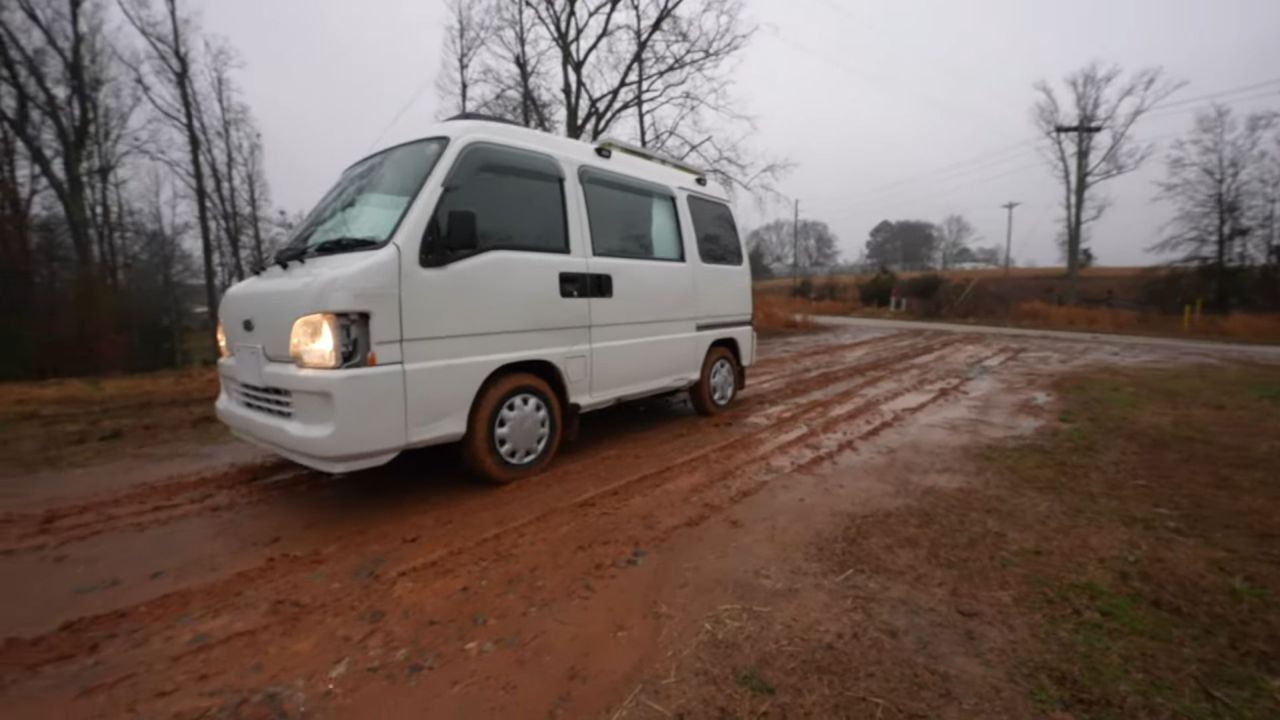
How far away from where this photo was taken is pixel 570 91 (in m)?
18.7

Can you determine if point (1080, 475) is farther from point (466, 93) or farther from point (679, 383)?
point (466, 93)

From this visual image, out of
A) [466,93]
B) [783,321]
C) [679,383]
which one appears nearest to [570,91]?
[466,93]

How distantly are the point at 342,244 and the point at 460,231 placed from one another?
2.34 ft

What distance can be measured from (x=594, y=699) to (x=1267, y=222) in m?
38.6

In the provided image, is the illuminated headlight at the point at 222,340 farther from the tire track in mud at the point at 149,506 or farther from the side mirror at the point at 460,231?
the side mirror at the point at 460,231

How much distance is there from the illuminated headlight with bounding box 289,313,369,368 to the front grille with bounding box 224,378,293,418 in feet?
0.93

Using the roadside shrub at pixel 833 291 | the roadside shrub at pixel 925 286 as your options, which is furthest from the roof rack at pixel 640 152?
the roadside shrub at pixel 833 291

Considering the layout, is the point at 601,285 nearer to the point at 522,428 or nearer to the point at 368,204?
the point at 522,428

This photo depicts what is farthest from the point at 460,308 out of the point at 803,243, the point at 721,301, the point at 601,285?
the point at 803,243

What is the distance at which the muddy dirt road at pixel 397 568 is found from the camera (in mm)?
1891

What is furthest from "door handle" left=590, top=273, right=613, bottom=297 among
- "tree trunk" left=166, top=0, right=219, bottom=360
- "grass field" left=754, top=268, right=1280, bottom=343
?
"tree trunk" left=166, top=0, right=219, bottom=360

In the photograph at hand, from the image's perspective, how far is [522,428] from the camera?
3781 millimetres

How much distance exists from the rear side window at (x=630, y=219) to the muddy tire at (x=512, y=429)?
123 centimetres

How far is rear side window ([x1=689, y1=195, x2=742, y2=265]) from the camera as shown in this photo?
5.50 metres
